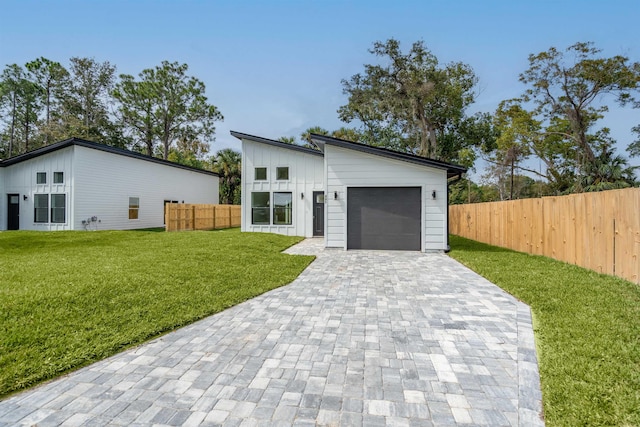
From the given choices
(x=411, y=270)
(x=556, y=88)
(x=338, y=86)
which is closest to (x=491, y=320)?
(x=411, y=270)

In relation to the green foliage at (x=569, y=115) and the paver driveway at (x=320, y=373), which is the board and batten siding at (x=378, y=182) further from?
the green foliage at (x=569, y=115)

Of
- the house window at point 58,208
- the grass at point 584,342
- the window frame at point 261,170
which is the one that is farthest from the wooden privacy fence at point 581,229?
the house window at point 58,208

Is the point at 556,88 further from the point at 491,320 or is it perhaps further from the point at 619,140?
the point at 491,320

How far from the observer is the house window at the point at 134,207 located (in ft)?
55.1

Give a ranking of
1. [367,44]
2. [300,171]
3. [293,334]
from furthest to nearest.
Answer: [367,44] → [300,171] → [293,334]

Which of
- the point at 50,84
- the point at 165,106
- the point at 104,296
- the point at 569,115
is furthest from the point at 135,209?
the point at 569,115

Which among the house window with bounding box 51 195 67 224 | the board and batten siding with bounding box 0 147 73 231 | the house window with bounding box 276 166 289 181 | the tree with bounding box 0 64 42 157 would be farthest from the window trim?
the tree with bounding box 0 64 42 157

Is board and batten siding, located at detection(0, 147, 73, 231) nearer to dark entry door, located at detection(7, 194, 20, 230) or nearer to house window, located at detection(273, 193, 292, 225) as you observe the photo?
dark entry door, located at detection(7, 194, 20, 230)

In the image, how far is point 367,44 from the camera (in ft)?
74.6

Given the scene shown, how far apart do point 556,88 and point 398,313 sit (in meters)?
23.0

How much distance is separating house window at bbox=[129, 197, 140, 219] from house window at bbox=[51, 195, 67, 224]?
9.51 ft

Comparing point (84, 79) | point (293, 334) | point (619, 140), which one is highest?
point (84, 79)

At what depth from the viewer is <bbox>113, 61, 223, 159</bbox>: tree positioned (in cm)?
2805

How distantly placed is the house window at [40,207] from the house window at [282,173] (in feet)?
38.2
